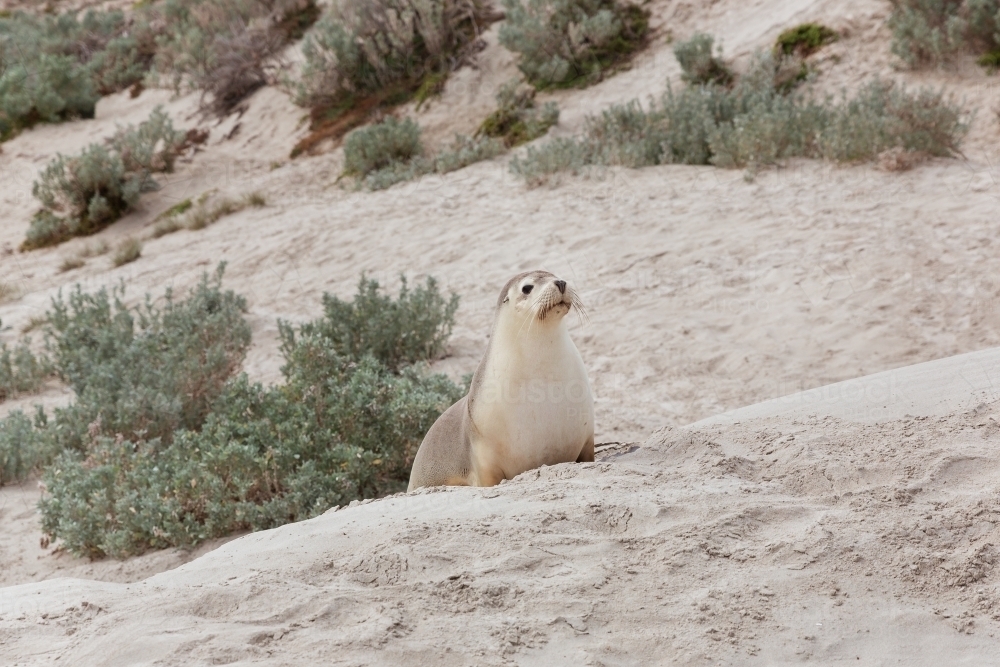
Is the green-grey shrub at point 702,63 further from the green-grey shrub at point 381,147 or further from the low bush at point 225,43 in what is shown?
the low bush at point 225,43

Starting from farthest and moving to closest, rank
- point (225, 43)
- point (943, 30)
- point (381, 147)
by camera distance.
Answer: point (225, 43), point (381, 147), point (943, 30)

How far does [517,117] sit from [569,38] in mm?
1716

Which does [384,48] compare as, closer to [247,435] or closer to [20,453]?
[20,453]

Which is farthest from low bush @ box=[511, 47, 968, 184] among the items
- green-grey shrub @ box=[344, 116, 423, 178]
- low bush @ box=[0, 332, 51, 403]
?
low bush @ box=[0, 332, 51, 403]

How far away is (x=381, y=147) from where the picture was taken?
509 inches

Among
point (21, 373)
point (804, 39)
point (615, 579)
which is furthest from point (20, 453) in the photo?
point (804, 39)

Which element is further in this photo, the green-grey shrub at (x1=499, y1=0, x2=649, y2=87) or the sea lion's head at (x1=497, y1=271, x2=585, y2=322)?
the green-grey shrub at (x1=499, y1=0, x2=649, y2=87)

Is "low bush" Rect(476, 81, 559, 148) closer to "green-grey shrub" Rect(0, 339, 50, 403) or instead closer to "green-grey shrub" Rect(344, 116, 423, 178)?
"green-grey shrub" Rect(344, 116, 423, 178)

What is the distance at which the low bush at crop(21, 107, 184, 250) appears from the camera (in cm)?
1381

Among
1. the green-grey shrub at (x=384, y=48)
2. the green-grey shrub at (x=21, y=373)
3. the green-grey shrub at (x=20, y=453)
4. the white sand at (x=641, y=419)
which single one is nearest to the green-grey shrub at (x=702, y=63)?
the white sand at (x=641, y=419)

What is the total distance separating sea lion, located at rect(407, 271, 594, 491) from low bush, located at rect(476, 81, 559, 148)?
816 cm

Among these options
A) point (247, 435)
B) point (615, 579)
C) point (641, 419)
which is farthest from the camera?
point (641, 419)

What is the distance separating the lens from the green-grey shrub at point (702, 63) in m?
12.1

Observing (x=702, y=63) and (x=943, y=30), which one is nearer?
(x=943, y=30)
